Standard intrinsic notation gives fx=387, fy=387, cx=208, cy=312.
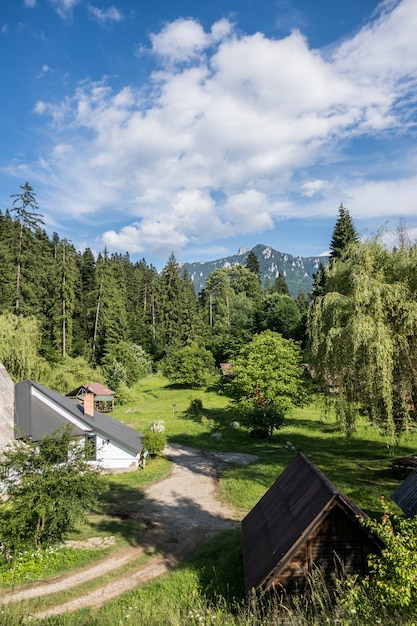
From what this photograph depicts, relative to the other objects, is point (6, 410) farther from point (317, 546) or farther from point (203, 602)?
point (317, 546)

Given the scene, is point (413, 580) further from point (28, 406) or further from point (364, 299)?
point (28, 406)

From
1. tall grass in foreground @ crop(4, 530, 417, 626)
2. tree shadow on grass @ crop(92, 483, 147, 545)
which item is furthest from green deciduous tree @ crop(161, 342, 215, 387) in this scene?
tall grass in foreground @ crop(4, 530, 417, 626)

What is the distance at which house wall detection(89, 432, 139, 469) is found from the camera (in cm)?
2298

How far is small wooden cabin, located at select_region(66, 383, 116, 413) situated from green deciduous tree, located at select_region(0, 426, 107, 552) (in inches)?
943

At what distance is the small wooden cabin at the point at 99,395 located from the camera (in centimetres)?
3825

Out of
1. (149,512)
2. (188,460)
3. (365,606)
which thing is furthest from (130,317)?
(365,606)

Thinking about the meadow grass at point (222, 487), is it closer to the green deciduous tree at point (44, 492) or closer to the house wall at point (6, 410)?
the green deciduous tree at point (44, 492)

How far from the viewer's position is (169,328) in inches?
2724

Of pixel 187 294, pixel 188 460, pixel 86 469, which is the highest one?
pixel 187 294

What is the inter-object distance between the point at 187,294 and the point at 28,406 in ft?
169

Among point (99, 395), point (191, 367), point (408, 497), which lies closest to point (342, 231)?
point (191, 367)

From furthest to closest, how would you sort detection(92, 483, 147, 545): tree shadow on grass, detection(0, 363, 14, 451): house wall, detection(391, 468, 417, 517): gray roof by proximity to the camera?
detection(0, 363, 14, 451): house wall < detection(92, 483, 147, 545): tree shadow on grass < detection(391, 468, 417, 517): gray roof

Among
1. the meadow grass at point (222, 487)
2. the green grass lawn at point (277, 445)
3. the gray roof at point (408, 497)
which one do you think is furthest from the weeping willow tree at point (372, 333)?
the meadow grass at point (222, 487)

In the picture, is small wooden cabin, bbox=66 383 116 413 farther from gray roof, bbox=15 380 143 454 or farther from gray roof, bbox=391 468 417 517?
gray roof, bbox=391 468 417 517
